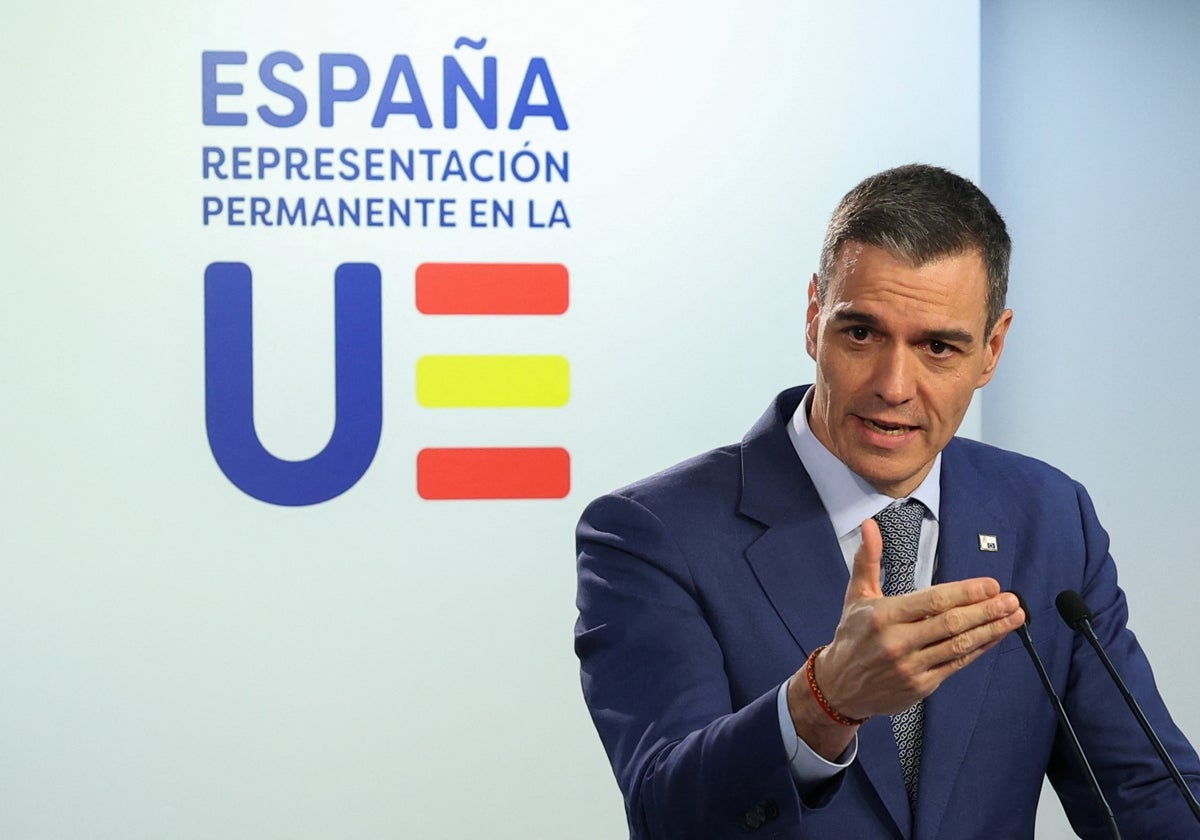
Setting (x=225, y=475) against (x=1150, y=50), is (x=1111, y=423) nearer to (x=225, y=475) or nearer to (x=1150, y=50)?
(x=1150, y=50)

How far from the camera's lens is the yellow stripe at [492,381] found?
3.52m

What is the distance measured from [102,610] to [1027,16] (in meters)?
2.94

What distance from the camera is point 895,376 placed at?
181 cm

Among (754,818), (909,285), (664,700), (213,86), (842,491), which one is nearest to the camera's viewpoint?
(754,818)

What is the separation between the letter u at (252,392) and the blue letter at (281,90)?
375 millimetres

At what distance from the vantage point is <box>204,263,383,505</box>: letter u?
345 cm

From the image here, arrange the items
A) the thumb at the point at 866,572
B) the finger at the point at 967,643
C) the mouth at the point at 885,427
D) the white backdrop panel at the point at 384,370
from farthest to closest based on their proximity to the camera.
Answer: the white backdrop panel at the point at 384,370 → the mouth at the point at 885,427 → the thumb at the point at 866,572 → the finger at the point at 967,643

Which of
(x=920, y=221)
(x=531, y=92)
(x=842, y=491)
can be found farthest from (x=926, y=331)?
(x=531, y=92)

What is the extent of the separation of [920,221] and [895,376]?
0.69 feet

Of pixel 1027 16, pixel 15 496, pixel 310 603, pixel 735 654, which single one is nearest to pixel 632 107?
pixel 1027 16

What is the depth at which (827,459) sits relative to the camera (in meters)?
1.93

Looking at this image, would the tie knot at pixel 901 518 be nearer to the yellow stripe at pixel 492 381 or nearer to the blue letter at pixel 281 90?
the yellow stripe at pixel 492 381

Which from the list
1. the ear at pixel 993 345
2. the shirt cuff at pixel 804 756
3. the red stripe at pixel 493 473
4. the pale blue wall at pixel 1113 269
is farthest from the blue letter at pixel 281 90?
the shirt cuff at pixel 804 756

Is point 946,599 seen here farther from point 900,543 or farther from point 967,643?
point 900,543
